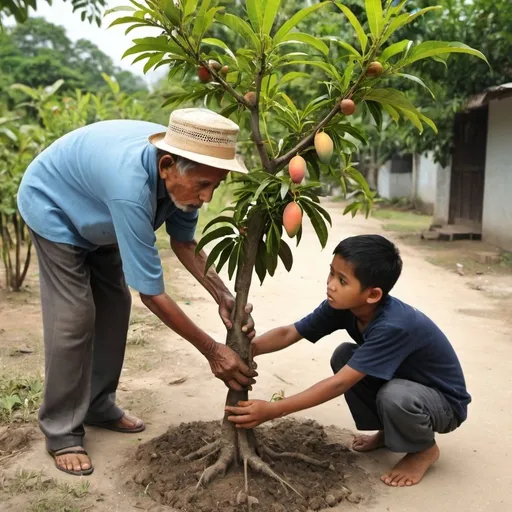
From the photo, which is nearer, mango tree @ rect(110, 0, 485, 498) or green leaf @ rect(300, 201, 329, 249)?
mango tree @ rect(110, 0, 485, 498)

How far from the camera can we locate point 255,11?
2.00m

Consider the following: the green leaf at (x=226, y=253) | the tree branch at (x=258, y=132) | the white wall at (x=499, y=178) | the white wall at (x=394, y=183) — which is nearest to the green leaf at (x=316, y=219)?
the tree branch at (x=258, y=132)

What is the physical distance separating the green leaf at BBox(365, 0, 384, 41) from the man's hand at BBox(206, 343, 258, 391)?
1158 mm

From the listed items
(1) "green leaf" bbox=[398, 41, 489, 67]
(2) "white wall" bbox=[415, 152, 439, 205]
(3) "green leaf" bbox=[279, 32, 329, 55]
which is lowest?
(2) "white wall" bbox=[415, 152, 439, 205]

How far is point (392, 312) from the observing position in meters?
2.41

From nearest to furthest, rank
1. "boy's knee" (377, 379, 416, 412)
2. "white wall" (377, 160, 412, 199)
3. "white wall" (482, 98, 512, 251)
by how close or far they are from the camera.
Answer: "boy's knee" (377, 379, 416, 412) → "white wall" (482, 98, 512, 251) → "white wall" (377, 160, 412, 199)

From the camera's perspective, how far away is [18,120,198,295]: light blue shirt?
2158 mm

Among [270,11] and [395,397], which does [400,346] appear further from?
[270,11]

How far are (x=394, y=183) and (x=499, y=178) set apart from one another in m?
11.2

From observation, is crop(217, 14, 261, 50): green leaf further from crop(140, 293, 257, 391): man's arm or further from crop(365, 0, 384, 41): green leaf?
crop(140, 293, 257, 391): man's arm

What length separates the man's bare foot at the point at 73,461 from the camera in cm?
251

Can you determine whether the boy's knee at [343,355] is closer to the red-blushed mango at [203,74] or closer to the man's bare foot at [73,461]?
the man's bare foot at [73,461]

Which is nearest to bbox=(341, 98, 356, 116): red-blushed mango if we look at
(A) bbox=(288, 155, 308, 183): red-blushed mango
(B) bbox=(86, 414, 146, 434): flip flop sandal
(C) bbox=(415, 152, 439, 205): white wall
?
(A) bbox=(288, 155, 308, 183): red-blushed mango

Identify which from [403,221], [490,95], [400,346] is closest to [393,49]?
[400,346]
